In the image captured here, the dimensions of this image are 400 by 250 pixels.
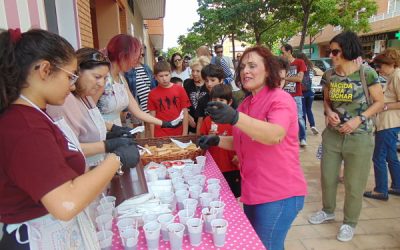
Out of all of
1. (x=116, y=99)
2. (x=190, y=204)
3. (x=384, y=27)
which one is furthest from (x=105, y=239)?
(x=384, y=27)

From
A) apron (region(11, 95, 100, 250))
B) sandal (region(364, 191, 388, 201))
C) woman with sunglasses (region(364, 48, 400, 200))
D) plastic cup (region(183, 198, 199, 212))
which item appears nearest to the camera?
apron (region(11, 95, 100, 250))

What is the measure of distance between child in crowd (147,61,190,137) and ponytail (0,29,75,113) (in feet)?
9.24

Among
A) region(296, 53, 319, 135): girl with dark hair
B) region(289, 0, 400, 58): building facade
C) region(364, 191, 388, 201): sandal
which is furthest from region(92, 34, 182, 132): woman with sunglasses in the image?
region(289, 0, 400, 58): building facade

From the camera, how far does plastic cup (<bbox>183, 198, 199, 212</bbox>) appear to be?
1693 mm

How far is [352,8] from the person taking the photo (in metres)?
19.0

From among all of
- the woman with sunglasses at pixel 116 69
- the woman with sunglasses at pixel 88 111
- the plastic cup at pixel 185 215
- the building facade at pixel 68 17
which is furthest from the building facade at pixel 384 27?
the plastic cup at pixel 185 215

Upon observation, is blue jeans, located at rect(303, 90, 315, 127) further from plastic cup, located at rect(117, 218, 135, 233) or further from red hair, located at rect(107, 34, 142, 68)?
plastic cup, located at rect(117, 218, 135, 233)

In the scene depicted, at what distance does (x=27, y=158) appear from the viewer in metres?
0.98

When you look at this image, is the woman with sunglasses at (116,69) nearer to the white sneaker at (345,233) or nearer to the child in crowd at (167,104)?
the child in crowd at (167,104)

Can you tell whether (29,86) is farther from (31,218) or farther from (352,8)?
(352,8)

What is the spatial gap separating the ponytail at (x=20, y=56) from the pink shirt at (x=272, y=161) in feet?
3.70

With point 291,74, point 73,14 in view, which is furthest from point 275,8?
point 73,14

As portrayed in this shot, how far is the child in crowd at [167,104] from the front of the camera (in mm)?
3974

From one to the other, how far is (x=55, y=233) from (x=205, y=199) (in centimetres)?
81
